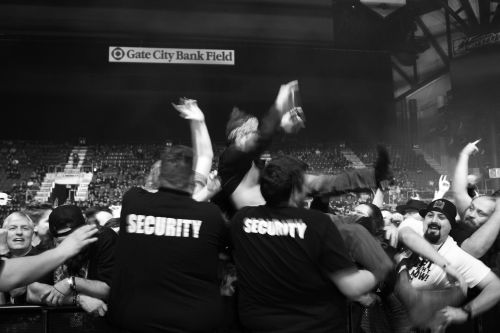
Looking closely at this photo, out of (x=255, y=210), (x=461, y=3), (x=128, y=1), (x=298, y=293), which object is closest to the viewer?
(x=298, y=293)

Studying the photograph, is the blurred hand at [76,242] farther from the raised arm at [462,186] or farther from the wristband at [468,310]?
the raised arm at [462,186]

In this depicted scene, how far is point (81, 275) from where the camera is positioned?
8.26 feet

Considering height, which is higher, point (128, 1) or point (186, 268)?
point (128, 1)

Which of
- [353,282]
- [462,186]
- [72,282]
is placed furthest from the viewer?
[462,186]

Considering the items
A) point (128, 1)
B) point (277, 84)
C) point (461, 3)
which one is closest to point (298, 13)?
point (277, 84)

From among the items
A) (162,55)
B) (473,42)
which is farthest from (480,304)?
(473,42)

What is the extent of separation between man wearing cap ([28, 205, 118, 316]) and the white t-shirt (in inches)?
70.6

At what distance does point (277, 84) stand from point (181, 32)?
469cm

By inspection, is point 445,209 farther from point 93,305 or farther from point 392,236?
point 93,305

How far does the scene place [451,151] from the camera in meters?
19.7

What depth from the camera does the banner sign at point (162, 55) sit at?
17781 millimetres

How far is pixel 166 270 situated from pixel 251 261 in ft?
1.22

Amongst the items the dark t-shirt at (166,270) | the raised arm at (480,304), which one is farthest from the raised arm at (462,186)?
the dark t-shirt at (166,270)

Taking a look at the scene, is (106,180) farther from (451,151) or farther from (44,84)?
(451,151)
